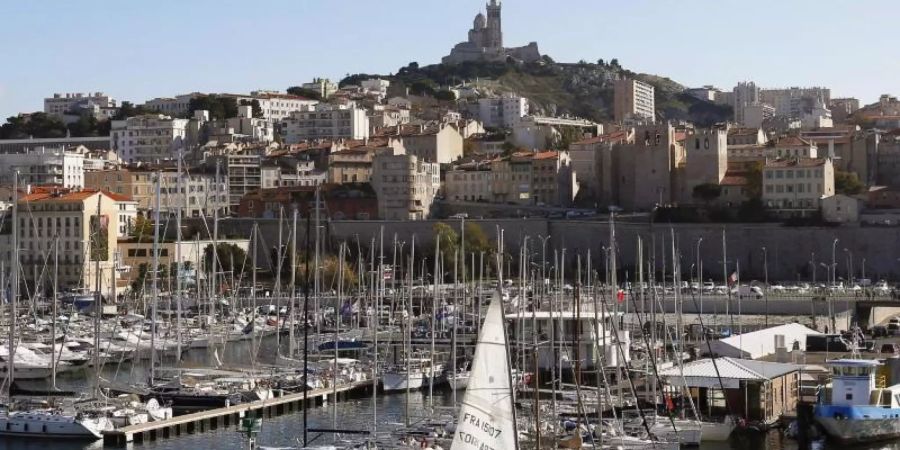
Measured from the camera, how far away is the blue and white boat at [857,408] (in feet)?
82.8

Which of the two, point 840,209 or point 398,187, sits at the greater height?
point 398,187

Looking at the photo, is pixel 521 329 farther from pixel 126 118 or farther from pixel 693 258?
pixel 126 118

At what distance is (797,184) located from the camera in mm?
64250

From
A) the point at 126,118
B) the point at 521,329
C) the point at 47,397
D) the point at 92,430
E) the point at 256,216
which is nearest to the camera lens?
the point at 92,430

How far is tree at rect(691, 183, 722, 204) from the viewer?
218 ft

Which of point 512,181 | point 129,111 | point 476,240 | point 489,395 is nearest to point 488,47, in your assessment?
point 129,111

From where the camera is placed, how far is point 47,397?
28.4 meters

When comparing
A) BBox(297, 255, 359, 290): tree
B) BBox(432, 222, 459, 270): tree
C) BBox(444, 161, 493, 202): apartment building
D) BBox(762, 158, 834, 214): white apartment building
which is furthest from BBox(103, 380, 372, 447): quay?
BBox(444, 161, 493, 202): apartment building

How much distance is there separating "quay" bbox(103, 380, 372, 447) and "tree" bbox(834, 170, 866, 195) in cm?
3868

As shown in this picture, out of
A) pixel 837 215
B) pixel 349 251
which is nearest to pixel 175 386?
pixel 349 251

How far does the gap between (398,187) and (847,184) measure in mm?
18759

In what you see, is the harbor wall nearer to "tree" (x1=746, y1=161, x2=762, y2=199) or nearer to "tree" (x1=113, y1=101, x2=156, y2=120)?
"tree" (x1=746, y1=161, x2=762, y2=199)

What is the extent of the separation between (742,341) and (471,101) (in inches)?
3165

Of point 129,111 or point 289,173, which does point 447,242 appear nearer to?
point 289,173
